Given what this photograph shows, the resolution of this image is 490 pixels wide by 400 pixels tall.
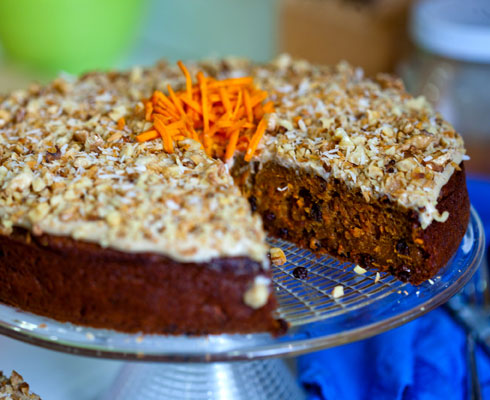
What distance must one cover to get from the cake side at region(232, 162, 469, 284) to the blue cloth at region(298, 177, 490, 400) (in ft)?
1.86

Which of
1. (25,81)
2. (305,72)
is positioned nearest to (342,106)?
(305,72)

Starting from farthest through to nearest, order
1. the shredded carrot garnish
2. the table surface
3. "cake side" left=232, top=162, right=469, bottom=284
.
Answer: the table surface
the shredded carrot garnish
"cake side" left=232, top=162, right=469, bottom=284

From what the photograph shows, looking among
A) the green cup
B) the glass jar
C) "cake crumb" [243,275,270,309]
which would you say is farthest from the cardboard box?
"cake crumb" [243,275,270,309]

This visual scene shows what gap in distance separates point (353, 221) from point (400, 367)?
70 centimetres

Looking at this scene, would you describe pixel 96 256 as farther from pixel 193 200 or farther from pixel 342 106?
pixel 342 106

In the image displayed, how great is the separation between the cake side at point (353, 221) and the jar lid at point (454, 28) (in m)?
1.89

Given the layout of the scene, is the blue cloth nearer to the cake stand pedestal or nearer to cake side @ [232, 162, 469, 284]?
the cake stand pedestal

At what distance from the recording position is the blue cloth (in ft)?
8.10

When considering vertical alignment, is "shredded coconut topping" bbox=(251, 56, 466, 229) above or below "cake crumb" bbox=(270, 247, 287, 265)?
above

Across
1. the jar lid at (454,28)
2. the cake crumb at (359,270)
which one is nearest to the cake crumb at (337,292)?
the cake crumb at (359,270)

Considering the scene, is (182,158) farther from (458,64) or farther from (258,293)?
(458,64)

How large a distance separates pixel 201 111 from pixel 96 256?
79cm

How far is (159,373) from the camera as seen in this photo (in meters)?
2.51

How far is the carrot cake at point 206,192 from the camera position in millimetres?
1743
